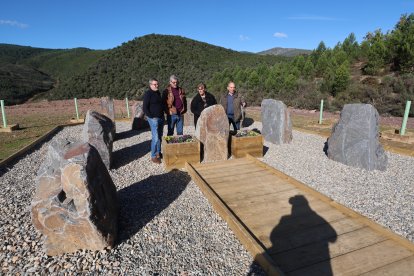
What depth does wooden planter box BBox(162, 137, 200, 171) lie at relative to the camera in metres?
5.19

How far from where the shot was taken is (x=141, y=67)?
3678cm

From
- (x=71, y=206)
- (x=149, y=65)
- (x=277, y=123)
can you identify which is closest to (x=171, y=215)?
(x=71, y=206)

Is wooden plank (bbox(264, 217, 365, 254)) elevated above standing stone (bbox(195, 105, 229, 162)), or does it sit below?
below

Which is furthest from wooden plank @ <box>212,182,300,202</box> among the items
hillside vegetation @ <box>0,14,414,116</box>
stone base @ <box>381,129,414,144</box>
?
hillside vegetation @ <box>0,14,414,116</box>

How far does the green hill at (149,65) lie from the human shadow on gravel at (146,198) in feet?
78.6

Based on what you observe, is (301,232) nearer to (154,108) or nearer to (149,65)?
(154,108)

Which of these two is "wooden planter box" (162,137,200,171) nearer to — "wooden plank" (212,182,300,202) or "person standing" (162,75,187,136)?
"person standing" (162,75,187,136)

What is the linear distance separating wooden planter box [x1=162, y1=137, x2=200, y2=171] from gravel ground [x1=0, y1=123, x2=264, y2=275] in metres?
0.56

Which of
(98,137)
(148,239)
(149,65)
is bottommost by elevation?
(148,239)

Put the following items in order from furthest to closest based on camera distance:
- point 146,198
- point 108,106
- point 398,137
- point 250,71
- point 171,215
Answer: point 250,71 < point 108,106 < point 398,137 < point 146,198 < point 171,215

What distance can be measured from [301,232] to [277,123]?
4.57m

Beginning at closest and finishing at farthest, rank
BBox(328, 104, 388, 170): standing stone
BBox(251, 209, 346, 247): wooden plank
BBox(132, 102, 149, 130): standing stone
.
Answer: BBox(251, 209, 346, 247): wooden plank
BBox(328, 104, 388, 170): standing stone
BBox(132, 102, 149, 130): standing stone

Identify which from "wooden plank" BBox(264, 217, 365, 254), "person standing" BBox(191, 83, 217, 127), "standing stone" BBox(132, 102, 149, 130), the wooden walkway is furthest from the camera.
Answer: "standing stone" BBox(132, 102, 149, 130)

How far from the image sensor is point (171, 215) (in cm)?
346
